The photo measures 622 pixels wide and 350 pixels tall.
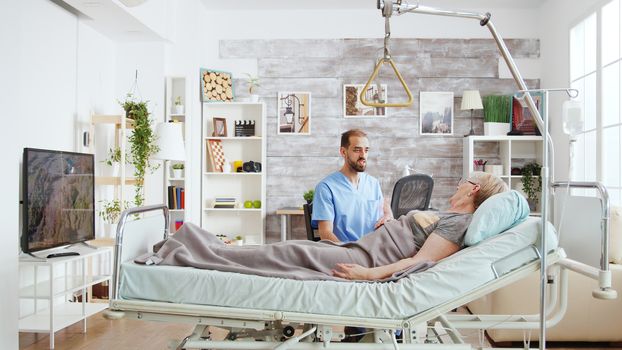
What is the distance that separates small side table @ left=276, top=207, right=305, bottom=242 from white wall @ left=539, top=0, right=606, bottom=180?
2601mm

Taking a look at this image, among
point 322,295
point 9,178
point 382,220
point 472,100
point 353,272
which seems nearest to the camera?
point 322,295

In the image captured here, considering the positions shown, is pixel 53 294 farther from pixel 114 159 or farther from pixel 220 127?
pixel 220 127

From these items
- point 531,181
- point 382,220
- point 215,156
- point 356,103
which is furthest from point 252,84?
point 382,220

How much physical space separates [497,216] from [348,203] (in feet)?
3.19

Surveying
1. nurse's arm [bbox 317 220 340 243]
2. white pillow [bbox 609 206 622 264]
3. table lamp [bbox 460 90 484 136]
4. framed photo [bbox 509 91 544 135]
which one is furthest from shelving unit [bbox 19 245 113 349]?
framed photo [bbox 509 91 544 135]

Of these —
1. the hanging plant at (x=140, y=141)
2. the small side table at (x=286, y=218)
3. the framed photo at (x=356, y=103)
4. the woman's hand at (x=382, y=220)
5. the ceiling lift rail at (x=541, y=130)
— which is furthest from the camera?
the framed photo at (x=356, y=103)

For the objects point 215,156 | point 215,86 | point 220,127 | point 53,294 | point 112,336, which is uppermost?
point 215,86

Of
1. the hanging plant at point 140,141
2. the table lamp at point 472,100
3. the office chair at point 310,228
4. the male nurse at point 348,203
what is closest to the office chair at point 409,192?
the office chair at point 310,228

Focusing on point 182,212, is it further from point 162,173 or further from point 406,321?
point 406,321

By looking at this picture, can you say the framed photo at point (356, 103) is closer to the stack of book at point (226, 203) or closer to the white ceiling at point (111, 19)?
the stack of book at point (226, 203)

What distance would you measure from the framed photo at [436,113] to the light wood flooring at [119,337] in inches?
106

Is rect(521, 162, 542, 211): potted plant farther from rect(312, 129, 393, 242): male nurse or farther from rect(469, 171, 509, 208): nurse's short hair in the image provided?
rect(469, 171, 509, 208): nurse's short hair

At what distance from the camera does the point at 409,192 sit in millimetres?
4324

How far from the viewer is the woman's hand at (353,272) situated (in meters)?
2.36
